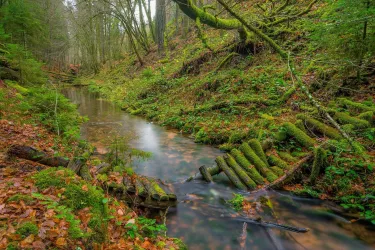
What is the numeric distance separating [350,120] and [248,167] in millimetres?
3157

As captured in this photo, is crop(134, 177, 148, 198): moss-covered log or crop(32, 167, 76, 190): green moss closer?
crop(32, 167, 76, 190): green moss

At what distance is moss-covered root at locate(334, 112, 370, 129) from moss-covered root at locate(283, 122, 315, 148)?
1.04 metres

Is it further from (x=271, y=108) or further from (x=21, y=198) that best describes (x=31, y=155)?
A: (x=271, y=108)

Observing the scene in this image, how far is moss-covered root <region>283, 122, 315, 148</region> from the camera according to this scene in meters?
6.66

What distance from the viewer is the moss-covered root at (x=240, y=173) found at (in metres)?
5.86

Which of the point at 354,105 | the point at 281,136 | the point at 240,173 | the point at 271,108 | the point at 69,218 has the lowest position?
the point at 240,173

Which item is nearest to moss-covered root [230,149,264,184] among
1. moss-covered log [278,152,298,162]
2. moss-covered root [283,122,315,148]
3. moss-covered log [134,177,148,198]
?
moss-covered log [278,152,298,162]

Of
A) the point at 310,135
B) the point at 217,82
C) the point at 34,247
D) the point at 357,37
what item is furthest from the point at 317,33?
the point at 34,247

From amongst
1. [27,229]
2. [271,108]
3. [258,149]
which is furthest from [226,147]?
[27,229]

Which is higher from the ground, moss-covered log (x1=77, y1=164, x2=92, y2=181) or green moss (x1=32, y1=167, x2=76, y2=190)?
green moss (x1=32, y1=167, x2=76, y2=190)

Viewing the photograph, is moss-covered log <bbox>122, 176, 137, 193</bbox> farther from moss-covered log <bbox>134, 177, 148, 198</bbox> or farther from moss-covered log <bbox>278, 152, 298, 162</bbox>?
moss-covered log <bbox>278, 152, 298, 162</bbox>

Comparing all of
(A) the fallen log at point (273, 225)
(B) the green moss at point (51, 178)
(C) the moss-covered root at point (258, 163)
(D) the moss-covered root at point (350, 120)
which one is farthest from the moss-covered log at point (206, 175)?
(D) the moss-covered root at point (350, 120)

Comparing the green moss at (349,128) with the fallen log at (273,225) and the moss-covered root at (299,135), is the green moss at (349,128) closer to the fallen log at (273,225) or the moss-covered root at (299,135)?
the moss-covered root at (299,135)

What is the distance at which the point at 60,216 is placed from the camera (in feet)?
8.75
